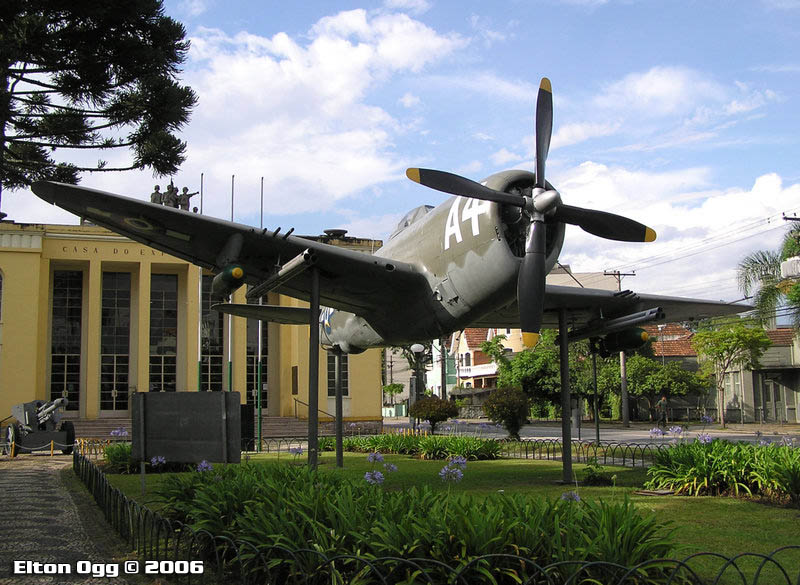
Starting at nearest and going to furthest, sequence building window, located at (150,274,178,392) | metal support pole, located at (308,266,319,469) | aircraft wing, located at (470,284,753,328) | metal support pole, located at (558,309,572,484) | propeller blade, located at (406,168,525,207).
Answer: propeller blade, located at (406,168,525,207) → metal support pole, located at (308,266,319,469) → metal support pole, located at (558,309,572,484) → aircraft wing, located at (470,284,753,328) → building window, located at (150,274,178,392)

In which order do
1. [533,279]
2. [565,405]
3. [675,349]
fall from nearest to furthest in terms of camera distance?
[533,279], [565,405], [675,349]

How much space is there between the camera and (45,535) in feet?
32.0

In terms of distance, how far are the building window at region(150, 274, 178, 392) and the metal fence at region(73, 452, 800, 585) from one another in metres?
33.6

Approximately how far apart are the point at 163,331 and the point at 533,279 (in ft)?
109

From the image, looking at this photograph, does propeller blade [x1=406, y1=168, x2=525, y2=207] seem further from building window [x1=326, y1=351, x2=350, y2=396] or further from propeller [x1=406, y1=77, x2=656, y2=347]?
building window [x1=326, y1=351, x2=350, y2=396]

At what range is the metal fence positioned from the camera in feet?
17.8

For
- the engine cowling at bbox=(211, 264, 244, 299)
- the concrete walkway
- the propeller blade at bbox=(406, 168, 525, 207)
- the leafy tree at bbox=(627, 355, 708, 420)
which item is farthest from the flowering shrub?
the leafy tree at bbox=(627, 355, 708, 420)

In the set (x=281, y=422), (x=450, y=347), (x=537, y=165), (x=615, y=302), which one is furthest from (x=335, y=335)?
(x=450, y=347)

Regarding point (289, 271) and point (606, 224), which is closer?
point (289, 271)

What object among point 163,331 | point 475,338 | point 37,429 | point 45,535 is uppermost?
point 475,338

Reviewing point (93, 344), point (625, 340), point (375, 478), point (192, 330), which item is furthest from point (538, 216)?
point (93, 344)

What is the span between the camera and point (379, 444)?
25.3 meters

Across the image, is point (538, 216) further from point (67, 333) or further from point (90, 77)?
point (67, 333)

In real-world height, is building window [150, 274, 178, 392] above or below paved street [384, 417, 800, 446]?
above
